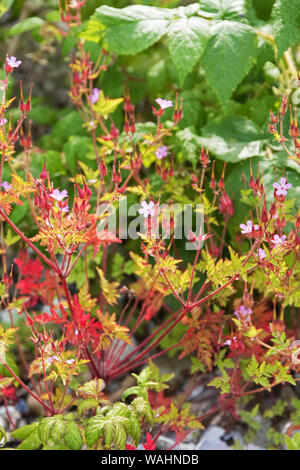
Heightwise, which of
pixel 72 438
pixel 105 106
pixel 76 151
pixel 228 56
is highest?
pixel 228 56

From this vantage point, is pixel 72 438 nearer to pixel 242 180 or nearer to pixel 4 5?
pixel 242 180

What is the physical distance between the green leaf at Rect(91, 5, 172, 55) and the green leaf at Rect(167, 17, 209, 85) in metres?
0.05

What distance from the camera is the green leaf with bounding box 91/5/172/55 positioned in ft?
3.70

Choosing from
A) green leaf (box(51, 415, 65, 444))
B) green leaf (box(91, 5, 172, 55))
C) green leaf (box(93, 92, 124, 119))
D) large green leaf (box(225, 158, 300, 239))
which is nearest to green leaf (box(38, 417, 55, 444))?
green leaf (box(51, 415, 65, 444))

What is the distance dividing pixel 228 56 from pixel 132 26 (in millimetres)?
243

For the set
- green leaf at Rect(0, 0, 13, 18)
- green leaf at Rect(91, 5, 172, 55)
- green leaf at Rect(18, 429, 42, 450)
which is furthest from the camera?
green leaf at Rect(0, 0, 13, 18)

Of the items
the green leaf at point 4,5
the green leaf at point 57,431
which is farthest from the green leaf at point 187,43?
the green leaf at point 57,431

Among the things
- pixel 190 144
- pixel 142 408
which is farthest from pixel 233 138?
pixel 142 408

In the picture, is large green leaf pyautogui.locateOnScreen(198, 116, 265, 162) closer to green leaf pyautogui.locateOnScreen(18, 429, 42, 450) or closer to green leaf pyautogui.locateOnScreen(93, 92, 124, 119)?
green leaf pyautogui.locateOnScreen(93, 92, 124, 119)

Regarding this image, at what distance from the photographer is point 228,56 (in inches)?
43.1

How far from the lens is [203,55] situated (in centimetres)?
112

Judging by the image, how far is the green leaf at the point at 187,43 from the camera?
1060mm
